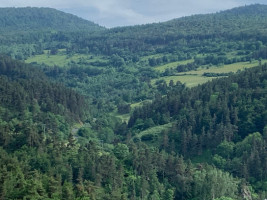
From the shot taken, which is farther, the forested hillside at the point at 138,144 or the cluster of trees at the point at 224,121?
the cluster of trees at the point at 224,121

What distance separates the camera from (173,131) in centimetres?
12938

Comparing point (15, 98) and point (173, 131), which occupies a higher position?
point (15, 98)

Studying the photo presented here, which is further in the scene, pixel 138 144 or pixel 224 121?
pixel 224 121

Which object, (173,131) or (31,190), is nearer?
(31,190)

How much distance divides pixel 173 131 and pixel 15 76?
81210mm

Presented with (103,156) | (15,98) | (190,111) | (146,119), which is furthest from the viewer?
(146,119)

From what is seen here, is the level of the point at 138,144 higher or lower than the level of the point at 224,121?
lower

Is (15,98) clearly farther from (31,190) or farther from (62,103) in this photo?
(31,190)

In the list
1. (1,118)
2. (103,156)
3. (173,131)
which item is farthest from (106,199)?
(173,131)

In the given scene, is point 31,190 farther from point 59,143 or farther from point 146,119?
point 146,119

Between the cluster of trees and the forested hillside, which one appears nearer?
the forested hillside

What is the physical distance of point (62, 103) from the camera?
15375 cm

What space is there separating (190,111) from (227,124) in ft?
48.9

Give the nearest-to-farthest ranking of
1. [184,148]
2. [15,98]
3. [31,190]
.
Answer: [31,190] < [184,148] < [15,98]
